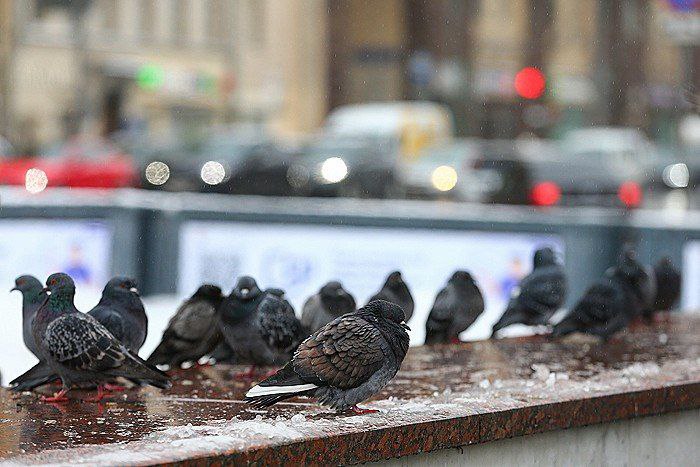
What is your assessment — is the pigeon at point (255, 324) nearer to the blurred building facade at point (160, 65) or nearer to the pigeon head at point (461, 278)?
the pigeon head at point (461, 278)

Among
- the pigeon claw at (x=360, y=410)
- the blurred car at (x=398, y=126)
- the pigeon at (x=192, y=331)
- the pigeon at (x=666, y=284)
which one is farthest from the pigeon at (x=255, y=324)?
the blurred car at (x=398, y=126)

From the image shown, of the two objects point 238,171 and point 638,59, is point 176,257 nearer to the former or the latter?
point 238,171

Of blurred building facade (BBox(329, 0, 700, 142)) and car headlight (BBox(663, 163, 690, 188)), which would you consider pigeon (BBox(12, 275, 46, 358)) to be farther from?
blurred building facade (BBox(329, 0, 700, 142))

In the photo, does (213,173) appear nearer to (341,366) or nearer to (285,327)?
(285,327)

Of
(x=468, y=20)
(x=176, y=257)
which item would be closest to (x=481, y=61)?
(x=468, y=20)

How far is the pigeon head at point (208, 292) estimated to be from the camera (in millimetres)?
5508

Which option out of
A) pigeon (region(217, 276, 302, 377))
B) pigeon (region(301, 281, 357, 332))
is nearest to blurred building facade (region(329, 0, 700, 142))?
pigeon (region(301, 281, 357, 332))

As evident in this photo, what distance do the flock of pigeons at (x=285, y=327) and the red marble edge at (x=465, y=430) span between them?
9.6 inches

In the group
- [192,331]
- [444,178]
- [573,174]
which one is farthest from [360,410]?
[444,178]

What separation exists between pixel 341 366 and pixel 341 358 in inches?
1.0

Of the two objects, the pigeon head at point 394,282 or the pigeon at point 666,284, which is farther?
the pigeon at point 666,284

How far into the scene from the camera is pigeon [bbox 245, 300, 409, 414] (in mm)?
4059

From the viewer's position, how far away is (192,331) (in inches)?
214

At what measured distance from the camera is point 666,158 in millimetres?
29672
